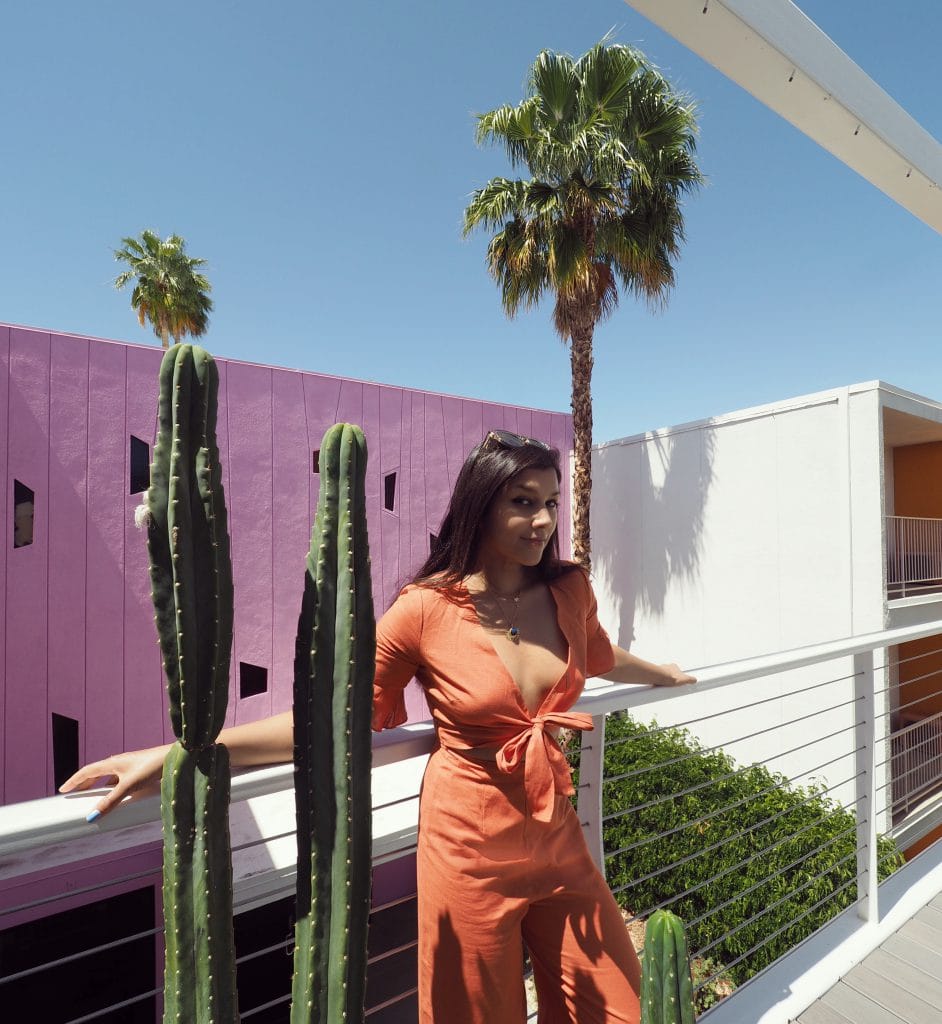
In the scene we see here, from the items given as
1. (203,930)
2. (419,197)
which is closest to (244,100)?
(419,197)

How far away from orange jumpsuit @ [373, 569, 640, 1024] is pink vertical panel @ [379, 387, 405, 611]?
749cm

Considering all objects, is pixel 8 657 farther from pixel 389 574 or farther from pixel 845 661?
pixel 845 661

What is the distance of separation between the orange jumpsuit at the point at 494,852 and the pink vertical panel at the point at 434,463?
26.0ft

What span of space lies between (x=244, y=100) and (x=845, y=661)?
10650mm

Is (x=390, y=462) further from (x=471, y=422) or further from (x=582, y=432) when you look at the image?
(x=582, y=432)

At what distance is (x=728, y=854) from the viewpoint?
6398 mm

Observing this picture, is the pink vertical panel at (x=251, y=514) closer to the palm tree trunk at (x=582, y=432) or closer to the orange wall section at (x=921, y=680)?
the palm tree trunk at (x=582, y=432)

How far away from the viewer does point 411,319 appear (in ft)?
44.9

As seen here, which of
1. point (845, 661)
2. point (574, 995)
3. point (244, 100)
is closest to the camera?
point (574, 995)

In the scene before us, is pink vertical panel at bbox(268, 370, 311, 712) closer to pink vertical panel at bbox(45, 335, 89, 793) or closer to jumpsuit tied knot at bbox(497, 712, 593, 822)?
pink vertical panel at bbox(45, 335, 89, 793)

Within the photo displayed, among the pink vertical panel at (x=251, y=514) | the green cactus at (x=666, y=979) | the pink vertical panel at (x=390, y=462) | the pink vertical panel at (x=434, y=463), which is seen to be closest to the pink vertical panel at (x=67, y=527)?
the pink vertical panel at (x=251, y=514)

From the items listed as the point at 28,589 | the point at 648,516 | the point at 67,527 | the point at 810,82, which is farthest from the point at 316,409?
the point at 810,82

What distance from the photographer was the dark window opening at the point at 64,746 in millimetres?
6309

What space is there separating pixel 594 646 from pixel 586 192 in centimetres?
815
